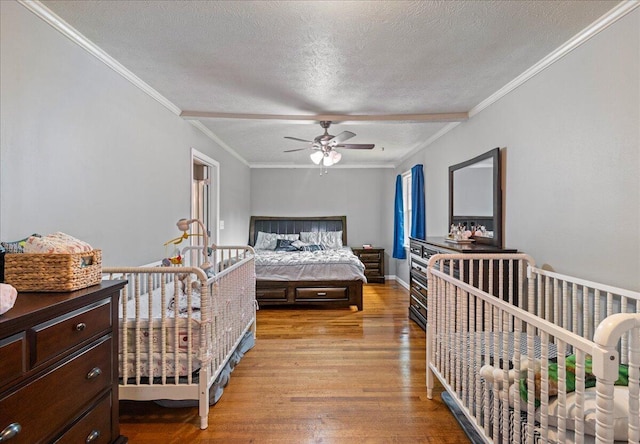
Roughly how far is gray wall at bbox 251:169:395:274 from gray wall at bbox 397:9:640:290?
3.62 m

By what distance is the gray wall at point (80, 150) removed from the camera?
1.57 metres

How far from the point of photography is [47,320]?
1.14 m

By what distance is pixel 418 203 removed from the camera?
488cm

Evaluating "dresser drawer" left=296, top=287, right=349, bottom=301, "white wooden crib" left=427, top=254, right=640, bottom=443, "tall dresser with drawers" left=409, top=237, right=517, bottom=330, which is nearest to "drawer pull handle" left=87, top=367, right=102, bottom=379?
"white wooden crib" left=427, top=254, right=640, bottom=443

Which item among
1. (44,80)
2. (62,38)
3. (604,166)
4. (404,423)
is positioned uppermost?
(62,38)

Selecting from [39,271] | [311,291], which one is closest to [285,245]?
[311,291]

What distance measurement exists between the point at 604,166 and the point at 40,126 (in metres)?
→ 3.06

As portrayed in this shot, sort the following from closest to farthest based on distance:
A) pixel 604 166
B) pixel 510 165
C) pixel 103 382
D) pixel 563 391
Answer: pixel 563 391 → pixel 103 382 → pixel 604 166 → pixel 510 165

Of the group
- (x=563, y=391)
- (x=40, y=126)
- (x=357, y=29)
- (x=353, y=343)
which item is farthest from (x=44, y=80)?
(x=353, y=343)

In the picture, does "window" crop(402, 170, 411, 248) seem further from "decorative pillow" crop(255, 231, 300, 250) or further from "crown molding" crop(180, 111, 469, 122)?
"crown molding" crop(180, 111, 469, 122)

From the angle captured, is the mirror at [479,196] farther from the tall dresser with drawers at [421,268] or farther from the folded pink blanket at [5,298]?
the folded pink blanket at [5,298]

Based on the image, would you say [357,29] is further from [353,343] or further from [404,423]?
[353,343]

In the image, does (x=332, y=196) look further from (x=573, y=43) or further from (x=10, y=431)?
(x=10, y=431)

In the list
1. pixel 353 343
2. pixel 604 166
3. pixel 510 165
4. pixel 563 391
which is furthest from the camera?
pixel 353 343
